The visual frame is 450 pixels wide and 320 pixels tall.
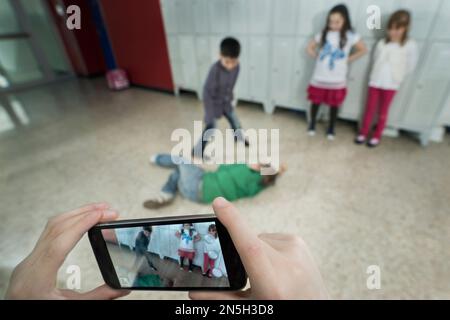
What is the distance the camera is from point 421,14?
1414mm

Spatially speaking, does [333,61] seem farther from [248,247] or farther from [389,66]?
[248,247]

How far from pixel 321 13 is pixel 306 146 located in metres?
1.02

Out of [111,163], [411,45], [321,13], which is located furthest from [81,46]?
[411,45]

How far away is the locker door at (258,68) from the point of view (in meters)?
2.12

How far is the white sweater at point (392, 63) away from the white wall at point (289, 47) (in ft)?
0.35

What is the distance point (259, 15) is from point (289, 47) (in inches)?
14.8

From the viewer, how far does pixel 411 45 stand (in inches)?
57.0

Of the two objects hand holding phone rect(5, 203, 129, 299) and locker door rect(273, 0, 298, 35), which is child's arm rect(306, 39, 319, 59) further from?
hand holding phone rect(5, 203, 129, 299)

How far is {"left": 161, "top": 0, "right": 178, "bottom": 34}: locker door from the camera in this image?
95.1 inches

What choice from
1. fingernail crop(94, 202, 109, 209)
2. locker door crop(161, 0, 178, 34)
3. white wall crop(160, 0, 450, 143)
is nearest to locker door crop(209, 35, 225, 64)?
white wall crop(160, 0, 450, 143)

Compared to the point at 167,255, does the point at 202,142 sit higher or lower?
lower

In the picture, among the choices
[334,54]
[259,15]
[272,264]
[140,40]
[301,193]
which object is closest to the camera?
[272,264]

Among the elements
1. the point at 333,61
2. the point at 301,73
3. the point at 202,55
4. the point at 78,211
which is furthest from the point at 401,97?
the point at 78,211
